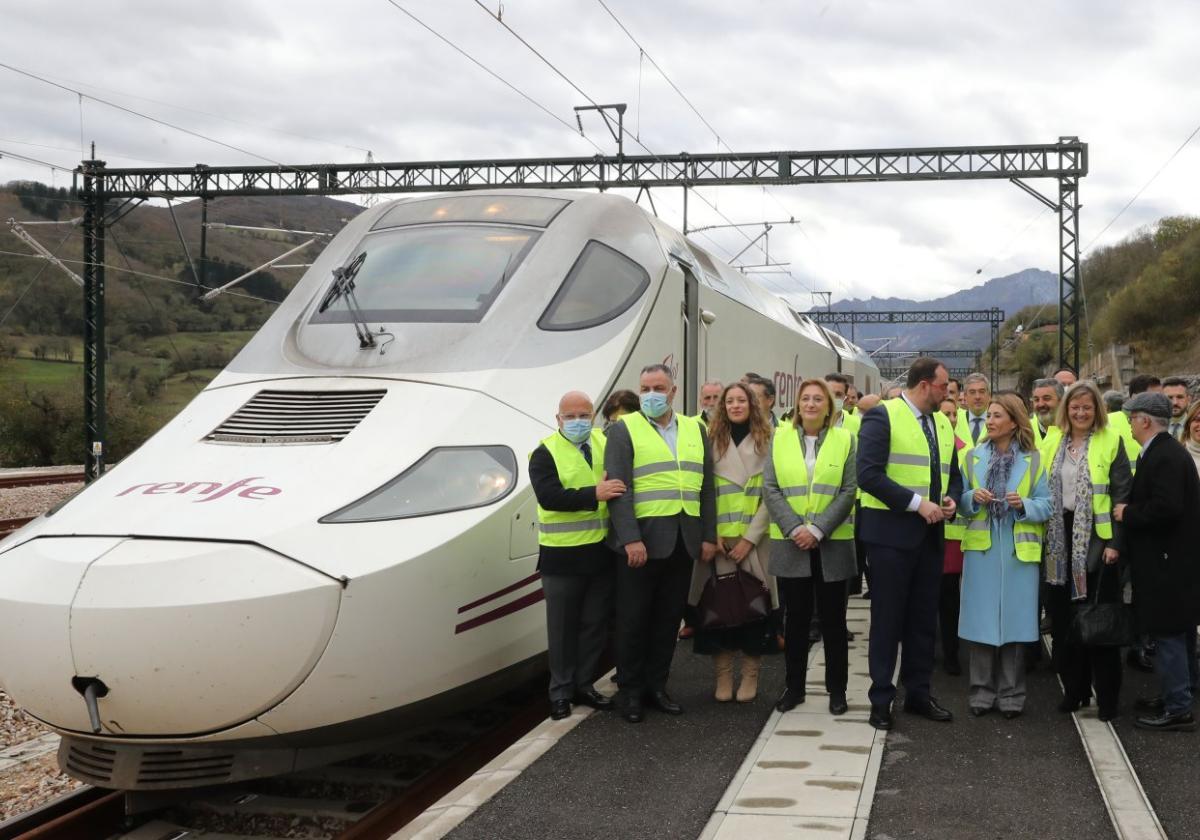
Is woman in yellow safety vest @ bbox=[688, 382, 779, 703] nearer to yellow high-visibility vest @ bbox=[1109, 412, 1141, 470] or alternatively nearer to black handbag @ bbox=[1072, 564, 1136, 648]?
black handbag @ bbox=[1072, 564, 1136, 648]

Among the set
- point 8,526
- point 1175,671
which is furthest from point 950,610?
point 8,526

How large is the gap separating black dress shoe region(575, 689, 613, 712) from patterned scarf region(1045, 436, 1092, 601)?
2379 mm

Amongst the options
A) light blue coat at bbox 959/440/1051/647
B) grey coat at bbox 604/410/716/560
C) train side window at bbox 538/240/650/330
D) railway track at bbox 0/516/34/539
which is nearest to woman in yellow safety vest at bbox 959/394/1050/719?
light blue coat at bbox 959/440/1051/647

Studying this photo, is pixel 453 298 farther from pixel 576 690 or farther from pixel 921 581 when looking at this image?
pixel 921 581

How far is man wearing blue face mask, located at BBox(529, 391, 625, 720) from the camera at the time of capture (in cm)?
559

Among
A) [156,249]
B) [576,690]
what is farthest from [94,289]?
[156,249]

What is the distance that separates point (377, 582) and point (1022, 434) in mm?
3376

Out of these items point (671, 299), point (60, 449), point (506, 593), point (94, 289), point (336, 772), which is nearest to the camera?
point (506, 593)

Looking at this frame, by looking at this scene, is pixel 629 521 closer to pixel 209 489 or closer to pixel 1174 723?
pixel 209 489

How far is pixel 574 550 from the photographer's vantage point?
571 centimetres

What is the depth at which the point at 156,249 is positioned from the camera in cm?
11875

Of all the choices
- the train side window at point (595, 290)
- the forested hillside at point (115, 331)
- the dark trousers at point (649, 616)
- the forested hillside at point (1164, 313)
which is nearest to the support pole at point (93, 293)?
the forested hillside at point (115, 331)

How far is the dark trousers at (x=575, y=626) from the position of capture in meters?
5.73

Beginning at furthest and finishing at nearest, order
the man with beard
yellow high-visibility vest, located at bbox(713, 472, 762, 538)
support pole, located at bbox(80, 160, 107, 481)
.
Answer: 1. support pole, located at bbox(80, 160, 107, 481)
2. the man with beard
3. yellow high-visibility vest, located at bbox(713, 472, 762, 538)
